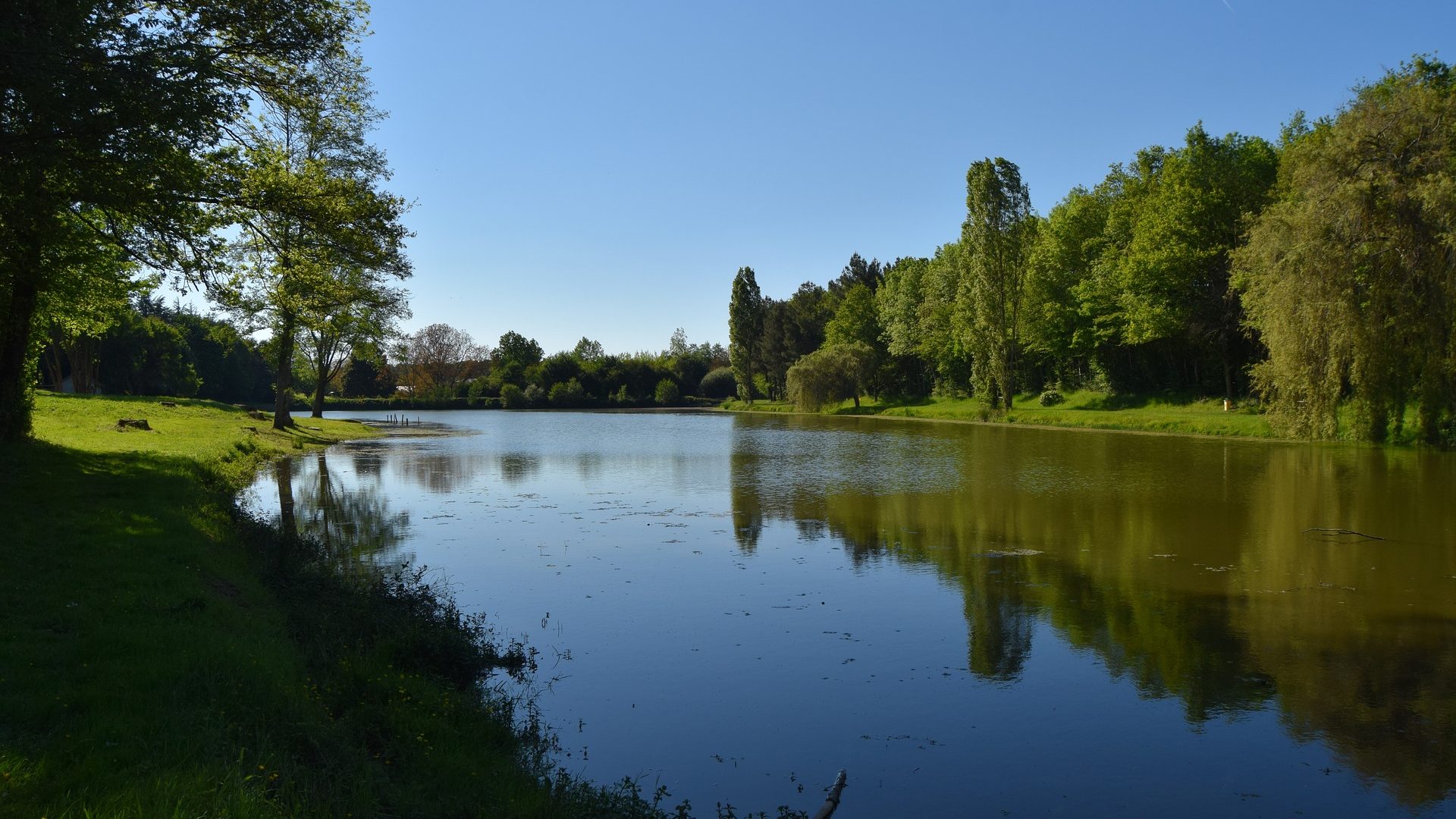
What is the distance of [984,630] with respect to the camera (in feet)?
31.5

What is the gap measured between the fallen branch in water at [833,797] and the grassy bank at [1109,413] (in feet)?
105

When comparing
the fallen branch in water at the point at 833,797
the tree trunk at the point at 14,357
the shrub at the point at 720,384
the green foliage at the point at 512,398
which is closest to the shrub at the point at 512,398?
the green foliage at the point at 512,398

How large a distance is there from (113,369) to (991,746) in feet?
206

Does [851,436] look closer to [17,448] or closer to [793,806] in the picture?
[17,448]

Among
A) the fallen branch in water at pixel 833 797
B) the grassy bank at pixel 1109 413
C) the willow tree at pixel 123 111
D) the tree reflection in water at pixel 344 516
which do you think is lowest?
the fallen branch in water at pixel 833 797

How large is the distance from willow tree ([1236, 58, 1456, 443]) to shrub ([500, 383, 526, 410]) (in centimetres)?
7276

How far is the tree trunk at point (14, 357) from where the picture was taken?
1462cm

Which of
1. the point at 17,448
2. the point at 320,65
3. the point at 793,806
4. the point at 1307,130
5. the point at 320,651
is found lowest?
the point at 793,806

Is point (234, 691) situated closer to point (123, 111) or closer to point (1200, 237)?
point (123, 111)

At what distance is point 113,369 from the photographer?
5472 centimetres

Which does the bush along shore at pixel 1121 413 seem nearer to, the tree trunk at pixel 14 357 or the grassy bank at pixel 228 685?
the grassy bank at pixel 228 685

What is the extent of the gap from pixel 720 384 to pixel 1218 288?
63.0 metres

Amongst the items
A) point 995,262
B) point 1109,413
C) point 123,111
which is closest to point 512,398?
point 995,262

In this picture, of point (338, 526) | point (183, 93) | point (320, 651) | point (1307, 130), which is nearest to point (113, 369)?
point (338, 526)
